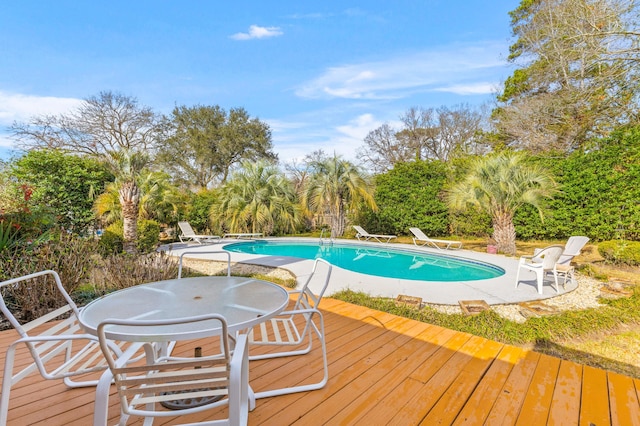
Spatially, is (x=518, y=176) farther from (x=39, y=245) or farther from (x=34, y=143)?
(x=34, y=143)

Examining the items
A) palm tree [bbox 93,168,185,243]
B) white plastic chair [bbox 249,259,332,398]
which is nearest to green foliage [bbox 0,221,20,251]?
palm tree [bbox 93,168,185,243]

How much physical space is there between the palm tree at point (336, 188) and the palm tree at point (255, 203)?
1.27 m

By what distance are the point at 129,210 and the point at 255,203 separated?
570 cm

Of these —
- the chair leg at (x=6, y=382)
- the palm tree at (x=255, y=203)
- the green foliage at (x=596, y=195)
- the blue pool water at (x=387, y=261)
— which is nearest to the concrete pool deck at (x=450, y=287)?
the blue pool water at (x=387, y=261)

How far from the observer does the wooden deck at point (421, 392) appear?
1707 mm

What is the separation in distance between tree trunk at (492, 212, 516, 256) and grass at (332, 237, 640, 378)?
158 inches

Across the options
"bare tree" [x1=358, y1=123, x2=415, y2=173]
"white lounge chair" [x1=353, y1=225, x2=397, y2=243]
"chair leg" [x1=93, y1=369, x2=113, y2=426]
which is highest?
"bare tree" [x1=358, y1=123, x2=415, y2=173]

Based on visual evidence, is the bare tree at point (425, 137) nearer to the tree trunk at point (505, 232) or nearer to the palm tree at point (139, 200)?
the tree trunk at point (505, 232)

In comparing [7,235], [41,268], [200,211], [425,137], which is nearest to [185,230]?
[200,211]

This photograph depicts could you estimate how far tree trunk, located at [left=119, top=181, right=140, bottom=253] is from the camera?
24.5 ft

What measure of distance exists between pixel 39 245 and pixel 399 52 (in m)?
13.1

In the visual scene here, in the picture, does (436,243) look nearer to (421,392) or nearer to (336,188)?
(336,188)

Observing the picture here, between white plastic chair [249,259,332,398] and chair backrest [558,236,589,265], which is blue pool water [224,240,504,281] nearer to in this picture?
chair backrest [558,236,589,265]

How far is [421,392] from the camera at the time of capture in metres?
1.94
